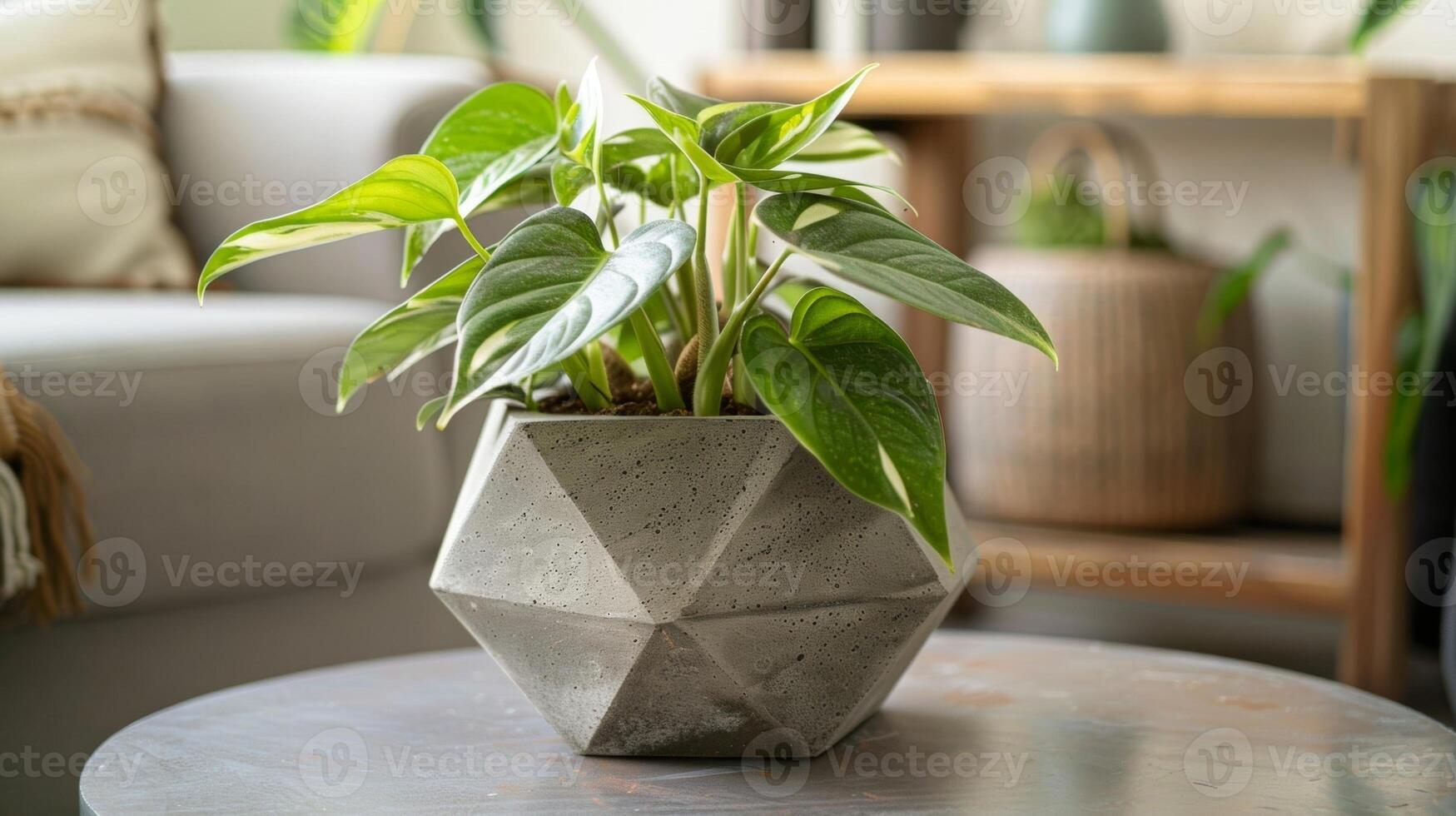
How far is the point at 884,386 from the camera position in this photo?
0.55 m

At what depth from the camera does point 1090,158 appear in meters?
2.20

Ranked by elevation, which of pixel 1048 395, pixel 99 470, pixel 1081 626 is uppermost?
pixel 99 470

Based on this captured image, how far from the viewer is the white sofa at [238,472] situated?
1112 millimetres

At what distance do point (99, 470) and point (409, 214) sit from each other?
63cm

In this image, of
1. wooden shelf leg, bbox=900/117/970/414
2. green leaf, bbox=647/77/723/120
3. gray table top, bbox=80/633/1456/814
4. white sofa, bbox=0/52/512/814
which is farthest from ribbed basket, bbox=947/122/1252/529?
green leaf, bbox=647/77/723/120

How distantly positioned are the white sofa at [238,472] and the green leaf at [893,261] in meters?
0.75

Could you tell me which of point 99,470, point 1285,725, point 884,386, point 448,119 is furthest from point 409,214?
point 99,470

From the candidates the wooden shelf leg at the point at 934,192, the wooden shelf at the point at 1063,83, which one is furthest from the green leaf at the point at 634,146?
the wooden shelf leg at the point at 934,192

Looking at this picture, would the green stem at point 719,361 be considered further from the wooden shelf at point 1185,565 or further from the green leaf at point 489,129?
the wooden shelf at point 1185,565

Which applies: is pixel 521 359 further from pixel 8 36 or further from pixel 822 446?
pixel 8 36

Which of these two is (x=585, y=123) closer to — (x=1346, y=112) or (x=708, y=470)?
(x=708, y=470)

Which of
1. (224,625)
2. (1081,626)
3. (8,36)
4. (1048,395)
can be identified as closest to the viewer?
(224,625)

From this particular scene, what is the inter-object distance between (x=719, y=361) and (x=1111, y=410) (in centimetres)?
138

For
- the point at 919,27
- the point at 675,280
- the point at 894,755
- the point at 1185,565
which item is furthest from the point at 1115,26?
the point at 894,755
